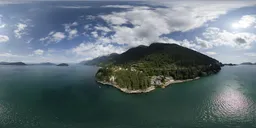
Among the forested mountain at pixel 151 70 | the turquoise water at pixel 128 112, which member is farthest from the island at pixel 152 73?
the turquoise water at pixel 128 112

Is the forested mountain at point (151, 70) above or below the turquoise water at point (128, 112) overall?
above

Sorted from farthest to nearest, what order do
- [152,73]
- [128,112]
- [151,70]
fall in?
[151,70]
[152,73]
[128,112]

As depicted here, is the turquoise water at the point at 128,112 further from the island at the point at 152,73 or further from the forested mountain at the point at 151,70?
the forested mountain at the point at 151,70

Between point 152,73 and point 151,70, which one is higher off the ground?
point 151,70

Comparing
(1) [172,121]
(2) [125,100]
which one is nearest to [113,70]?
(2) [125,100]

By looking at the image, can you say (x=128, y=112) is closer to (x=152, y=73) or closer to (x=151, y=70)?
(x=152, y=73)

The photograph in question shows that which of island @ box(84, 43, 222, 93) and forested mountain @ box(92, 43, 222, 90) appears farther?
forested mountain @ box(92, 43, 222, 90)

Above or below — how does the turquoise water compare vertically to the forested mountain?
below

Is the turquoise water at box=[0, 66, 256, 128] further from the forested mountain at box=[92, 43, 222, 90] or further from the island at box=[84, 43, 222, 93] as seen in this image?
the forested mountain at box=[92, 43, 222, 90]

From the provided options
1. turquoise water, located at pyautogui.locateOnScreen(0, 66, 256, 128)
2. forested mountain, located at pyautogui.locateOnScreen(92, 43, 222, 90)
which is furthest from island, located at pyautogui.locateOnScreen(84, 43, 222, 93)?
turquoise water, located at pyautogui.locateOnScreen(0, 66, 256, 128)

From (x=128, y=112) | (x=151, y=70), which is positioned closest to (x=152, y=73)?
(x=151, y=70)

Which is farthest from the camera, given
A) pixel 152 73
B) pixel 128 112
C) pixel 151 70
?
pixel 151 70
